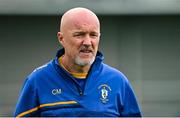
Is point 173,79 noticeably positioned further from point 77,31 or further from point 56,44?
point 77,31

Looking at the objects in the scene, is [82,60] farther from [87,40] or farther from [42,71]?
[42,71]

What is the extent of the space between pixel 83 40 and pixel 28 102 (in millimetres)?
429

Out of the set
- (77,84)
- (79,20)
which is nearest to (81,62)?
(77,84)

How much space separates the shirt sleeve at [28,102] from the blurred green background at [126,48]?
15.3 ft

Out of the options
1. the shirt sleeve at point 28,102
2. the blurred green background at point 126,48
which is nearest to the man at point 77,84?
the shirt sleeve at point 28,102

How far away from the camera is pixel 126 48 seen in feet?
30.1

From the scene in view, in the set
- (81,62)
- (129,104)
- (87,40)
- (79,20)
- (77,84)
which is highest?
(79,20)

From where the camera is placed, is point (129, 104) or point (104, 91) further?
point (129, 104)

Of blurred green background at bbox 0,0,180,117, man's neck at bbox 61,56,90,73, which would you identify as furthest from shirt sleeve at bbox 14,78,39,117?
blurred green background at bbox 0,0,180,117

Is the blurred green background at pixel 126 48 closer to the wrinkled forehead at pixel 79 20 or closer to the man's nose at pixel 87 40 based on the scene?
the wrinkled forehead at pixel 79 20

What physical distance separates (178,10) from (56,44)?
161cm

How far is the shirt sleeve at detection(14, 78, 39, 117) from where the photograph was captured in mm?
3961

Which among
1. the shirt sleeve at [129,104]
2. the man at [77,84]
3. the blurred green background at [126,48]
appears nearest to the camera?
the man at [77,84]

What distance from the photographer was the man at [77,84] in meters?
3.93
